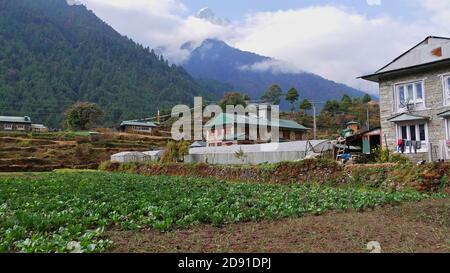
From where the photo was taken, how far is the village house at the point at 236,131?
5069cm

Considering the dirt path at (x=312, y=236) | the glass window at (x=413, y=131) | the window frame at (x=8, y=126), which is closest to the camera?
the dirt path at (x=312, y=236)

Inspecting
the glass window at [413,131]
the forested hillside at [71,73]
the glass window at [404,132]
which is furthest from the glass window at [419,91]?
the forested hillside at [71,73]

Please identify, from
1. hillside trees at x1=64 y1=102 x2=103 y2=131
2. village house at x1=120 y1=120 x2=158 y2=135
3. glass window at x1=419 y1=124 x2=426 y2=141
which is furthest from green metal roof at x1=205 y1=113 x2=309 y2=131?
hillside trees at x1=64 y1=102 x2=103 y2=131

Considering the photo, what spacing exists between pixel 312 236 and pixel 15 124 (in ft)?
286

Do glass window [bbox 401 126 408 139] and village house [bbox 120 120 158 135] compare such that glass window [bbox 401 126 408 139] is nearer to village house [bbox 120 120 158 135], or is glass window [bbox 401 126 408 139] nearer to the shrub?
the shrub

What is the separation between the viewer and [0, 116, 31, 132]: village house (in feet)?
262

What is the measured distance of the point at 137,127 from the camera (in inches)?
3602

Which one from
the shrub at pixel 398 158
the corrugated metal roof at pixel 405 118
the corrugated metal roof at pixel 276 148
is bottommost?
the shrub at pixel 398 158

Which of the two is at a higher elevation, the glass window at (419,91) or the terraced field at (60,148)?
the glass window at (419,91)

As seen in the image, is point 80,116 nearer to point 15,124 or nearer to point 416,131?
point 15,124

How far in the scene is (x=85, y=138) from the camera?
66500 millimetres

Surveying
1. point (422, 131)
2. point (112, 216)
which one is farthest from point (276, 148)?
point (112, 216)

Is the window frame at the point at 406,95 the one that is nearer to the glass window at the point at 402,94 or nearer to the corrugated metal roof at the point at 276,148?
the glass window at the point at 402,94

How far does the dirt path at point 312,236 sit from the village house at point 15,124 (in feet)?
272
